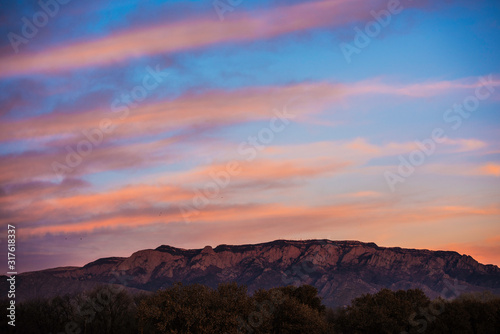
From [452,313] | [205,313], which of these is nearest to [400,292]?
[452,313]

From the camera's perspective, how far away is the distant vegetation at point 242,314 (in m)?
68.3

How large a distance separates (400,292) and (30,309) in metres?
72.5

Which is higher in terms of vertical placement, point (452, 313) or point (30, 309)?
point (30, 309)

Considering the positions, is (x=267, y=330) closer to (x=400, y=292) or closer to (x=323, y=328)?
(x=323, y=328)

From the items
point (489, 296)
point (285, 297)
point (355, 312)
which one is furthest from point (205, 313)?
point (489, 296)

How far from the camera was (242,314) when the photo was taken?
234ft

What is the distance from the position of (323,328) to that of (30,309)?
57685 mm

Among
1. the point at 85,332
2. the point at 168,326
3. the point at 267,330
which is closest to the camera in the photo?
the point at 168,326

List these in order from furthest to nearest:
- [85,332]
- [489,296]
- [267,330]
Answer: [489,296] → [85,332] → [267,330]

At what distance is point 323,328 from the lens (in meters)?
75.6

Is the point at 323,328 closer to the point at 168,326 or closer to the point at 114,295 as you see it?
the point at 168,326

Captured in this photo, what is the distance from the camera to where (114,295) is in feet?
362

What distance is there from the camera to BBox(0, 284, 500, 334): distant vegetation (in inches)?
2689

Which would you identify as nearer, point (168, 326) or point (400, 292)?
point (168, 326)
